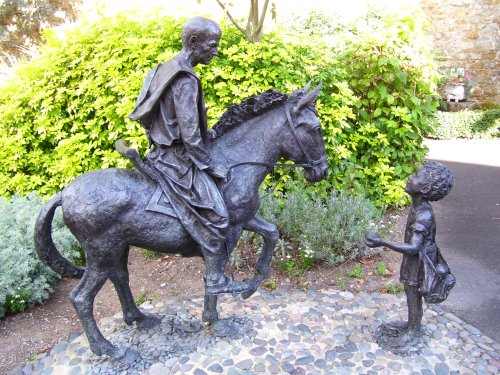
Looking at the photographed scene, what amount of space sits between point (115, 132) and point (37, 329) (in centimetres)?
274

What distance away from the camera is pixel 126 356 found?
3.68 meters

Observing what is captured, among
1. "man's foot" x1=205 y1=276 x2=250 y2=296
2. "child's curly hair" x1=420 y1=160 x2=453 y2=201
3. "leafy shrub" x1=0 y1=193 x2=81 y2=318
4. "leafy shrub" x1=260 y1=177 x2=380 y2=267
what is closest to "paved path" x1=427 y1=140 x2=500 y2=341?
"leafy shrub" x1=260 y1=177 x2=380 y2=267

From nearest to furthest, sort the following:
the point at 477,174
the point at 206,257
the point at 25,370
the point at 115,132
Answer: the point at 206,257, the point at 25,370, the point at 115,132, the point at 477,174

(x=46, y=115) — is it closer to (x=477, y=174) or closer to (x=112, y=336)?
(x=112, y=336)

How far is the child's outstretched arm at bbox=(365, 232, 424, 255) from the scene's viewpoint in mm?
3463

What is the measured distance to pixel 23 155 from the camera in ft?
22.0

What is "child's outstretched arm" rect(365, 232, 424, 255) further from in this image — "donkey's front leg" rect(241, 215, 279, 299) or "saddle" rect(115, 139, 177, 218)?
"saddle" rect(115, 139, 177, 218)

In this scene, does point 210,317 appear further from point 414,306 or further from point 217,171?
point 414,306

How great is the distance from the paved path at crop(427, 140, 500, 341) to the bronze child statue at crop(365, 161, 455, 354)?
103 cm

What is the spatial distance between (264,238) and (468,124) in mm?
12032

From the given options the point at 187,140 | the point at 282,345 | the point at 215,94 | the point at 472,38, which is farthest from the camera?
the point at 472,38

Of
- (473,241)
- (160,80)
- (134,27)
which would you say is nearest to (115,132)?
(134,27)

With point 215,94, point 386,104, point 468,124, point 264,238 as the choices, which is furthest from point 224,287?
point 468,124

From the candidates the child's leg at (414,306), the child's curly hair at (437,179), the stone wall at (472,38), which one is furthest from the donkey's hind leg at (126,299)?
the stone wall at (472,38)
